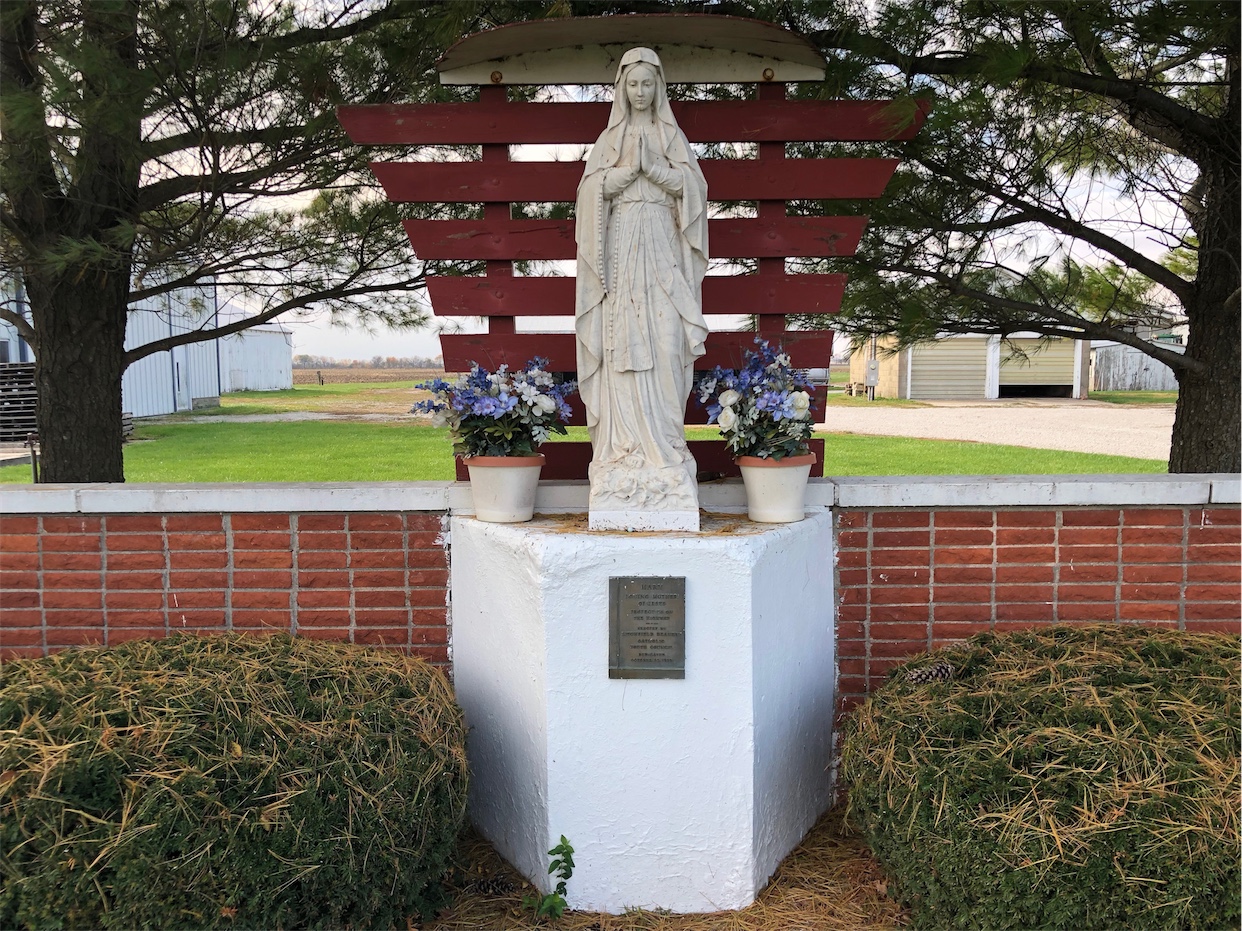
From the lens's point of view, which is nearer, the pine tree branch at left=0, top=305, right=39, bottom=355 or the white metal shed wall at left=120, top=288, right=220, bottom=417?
the pine tree branch at left=0, top=305, right=39, bottom=355

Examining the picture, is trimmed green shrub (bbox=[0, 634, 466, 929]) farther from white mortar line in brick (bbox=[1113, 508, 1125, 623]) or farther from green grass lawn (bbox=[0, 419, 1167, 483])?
green grass lawn (bbox=[0, 419, 1167, 483])

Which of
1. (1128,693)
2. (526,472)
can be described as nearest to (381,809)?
(526,472)

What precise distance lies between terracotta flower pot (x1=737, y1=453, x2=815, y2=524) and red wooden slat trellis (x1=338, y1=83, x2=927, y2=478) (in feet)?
1.74

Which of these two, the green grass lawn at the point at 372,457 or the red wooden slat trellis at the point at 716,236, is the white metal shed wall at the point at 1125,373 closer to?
the green grass lawn at the point at 372,457

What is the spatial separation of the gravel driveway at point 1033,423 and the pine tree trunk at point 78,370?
12.6 m

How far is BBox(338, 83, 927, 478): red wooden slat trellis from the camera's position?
147 inches

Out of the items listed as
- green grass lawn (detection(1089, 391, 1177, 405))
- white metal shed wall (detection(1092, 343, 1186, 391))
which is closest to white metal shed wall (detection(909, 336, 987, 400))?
green grass lawn (detection(1089, 391, 1177, 405))

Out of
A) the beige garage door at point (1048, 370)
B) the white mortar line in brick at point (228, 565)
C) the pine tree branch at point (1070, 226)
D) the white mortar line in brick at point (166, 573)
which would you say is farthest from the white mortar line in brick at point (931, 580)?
the beige garage door at point (1048, 370)

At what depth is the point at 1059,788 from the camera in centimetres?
252

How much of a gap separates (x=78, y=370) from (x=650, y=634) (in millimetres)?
3952

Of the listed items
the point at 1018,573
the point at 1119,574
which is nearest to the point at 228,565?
the point at 1018,573

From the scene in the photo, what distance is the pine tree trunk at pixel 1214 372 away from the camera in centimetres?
499

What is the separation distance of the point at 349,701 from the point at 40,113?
276cm

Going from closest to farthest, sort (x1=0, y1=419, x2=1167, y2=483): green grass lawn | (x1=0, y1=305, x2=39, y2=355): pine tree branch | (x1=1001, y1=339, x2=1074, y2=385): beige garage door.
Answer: (x1=0, y1=305, x2=39, y2=355): pine tree branch
(x1=0, y1=419, x2=1167, y2=483): green grass lawn
(x1=1001, y1=339, x2=1074, y2=385): beige garage door
